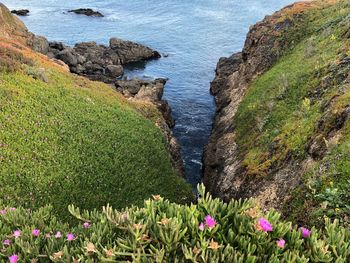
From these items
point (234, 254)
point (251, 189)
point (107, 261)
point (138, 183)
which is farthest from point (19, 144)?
point (234, 254)

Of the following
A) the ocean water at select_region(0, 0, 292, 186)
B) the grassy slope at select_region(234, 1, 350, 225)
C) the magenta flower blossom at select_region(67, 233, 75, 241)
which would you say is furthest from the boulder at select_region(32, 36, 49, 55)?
the magenta flower blossom at select_region(67, 233, 75, 241)

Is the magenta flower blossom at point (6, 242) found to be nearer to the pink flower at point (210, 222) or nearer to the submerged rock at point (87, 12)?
the pink flower at point (210, 222)

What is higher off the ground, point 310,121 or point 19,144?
point 310,121

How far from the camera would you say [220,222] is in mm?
8789

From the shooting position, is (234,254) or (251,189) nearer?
(234,254)

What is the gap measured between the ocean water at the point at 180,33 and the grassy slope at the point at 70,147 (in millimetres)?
11799

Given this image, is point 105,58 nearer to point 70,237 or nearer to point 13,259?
point 70,237

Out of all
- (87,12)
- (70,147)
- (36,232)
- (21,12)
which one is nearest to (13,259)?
(36,232)

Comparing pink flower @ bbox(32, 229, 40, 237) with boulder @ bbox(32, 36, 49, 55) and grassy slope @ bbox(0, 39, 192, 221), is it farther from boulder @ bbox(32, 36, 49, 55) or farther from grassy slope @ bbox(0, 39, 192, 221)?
boulder @ bbox(32, 36, 49, 55)

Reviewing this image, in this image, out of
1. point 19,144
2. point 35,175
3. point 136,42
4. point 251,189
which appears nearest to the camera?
point 35,175

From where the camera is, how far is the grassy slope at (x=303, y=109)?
16984 mm

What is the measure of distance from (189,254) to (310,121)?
17905 mm

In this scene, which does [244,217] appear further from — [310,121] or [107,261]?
[310,121]

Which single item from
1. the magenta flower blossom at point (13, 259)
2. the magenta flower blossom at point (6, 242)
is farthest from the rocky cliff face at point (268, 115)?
the magenta flower blossom at point (13, 259)
